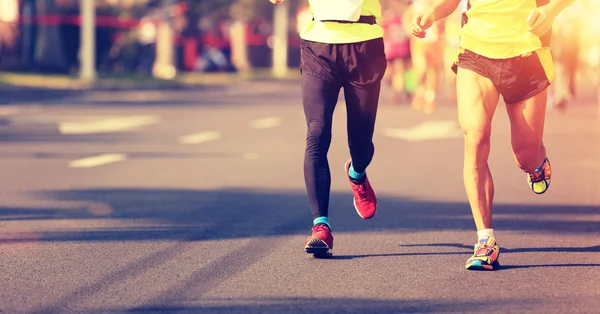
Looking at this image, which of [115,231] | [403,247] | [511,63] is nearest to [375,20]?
[511,63]

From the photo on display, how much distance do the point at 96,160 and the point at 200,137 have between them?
314 cm

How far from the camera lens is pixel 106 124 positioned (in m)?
17.6

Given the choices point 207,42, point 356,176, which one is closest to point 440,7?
point 356,176

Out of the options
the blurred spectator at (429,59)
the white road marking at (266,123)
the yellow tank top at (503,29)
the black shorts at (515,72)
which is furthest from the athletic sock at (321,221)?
the blurred spectator at (429,59)

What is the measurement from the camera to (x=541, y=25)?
6.74 m

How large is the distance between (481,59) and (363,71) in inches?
25.1

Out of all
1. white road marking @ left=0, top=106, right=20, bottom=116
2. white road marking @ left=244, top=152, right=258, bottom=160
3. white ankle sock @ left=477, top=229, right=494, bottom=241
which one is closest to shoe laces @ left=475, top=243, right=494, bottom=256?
white ankle sock @ left=477, top=229, right=494, bottom=241

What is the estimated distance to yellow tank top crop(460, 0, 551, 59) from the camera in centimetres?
685

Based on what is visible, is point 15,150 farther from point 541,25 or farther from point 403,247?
point 541,25

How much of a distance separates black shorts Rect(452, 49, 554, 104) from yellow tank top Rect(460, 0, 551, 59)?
36 mm

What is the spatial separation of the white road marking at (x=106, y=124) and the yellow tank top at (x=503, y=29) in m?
9.96

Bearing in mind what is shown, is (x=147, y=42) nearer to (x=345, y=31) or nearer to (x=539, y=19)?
(x=345, y=31)

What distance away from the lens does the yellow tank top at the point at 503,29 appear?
6852 millimetres

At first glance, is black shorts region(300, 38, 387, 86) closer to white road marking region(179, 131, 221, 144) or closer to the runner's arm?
the runner's arm
